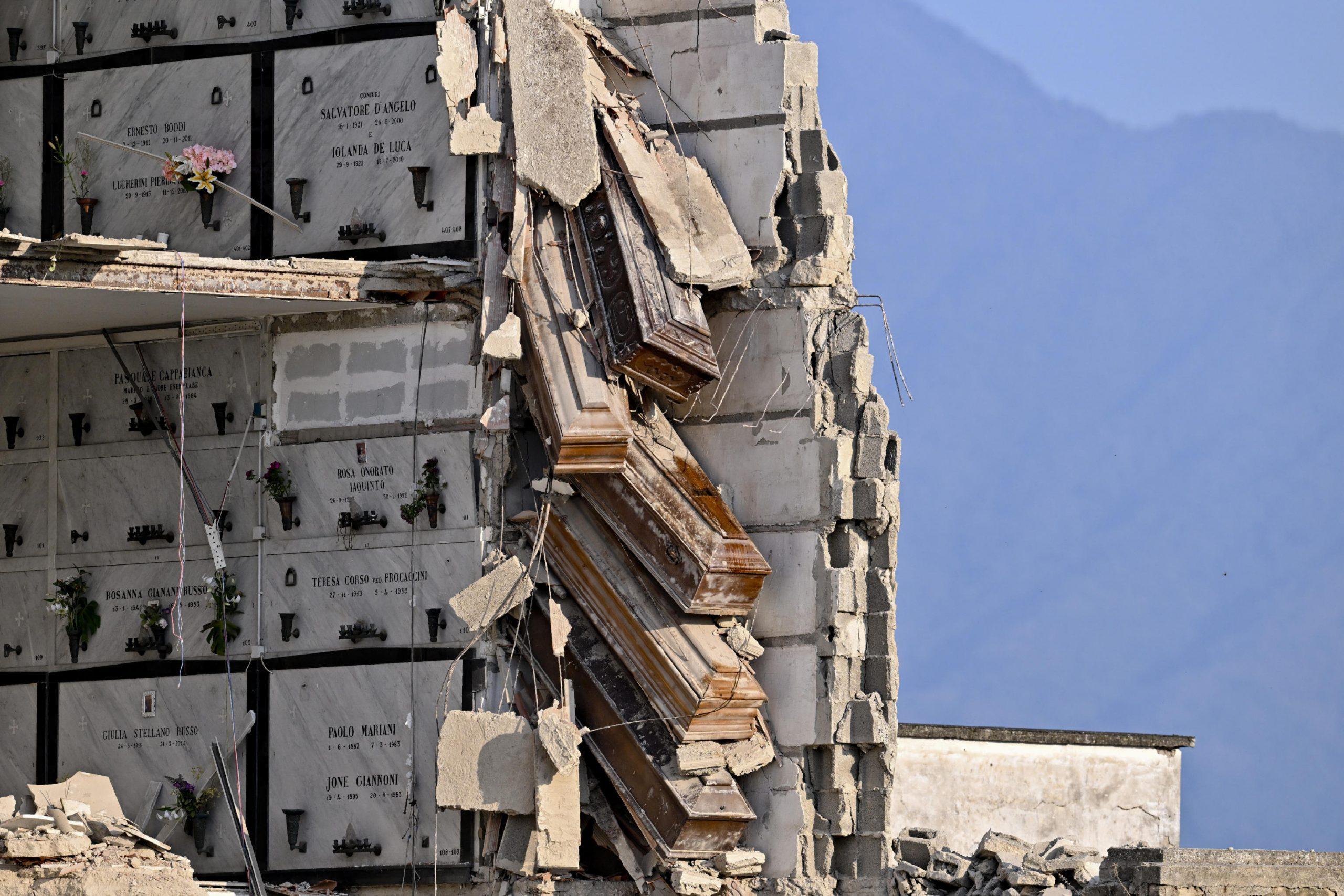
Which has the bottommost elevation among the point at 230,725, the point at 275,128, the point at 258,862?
the point at 258,862

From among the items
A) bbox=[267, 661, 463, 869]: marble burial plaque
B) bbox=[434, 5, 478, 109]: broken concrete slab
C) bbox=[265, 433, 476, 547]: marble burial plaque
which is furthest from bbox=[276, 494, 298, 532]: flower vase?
bbox=[434, 5, 478, 109]: broken concrete slab

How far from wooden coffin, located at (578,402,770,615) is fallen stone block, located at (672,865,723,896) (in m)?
1.71

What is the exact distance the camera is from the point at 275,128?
14070 mm

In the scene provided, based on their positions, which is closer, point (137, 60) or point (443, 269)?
point (443, 269)

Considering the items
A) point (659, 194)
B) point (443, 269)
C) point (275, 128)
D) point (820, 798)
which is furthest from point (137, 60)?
point (820, 798)

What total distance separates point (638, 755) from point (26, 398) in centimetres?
535

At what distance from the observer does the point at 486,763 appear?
13.0m

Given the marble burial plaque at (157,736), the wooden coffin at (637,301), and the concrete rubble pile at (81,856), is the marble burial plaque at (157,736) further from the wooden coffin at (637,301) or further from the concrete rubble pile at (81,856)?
the wooden coffin at (637,301)

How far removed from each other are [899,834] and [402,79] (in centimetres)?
649

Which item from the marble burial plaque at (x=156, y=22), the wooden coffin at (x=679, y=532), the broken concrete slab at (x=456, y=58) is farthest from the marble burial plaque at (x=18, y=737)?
the broken concrete slab at (x=456, y=58)

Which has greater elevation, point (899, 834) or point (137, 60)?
point (137, 60)

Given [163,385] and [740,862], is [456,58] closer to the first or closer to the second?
[163,385]

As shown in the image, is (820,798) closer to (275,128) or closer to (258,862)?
(258,862)

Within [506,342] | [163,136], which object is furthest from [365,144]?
[506,342]
